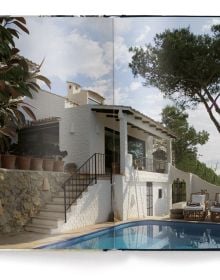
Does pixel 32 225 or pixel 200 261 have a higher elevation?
pixel 32 225

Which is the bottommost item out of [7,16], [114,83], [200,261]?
[200,261]

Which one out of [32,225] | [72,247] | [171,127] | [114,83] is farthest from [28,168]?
[171,127]

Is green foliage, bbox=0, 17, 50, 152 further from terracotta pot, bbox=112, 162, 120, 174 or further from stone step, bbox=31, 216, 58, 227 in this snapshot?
terracotta pot, bbox=112, 162, 120, 174

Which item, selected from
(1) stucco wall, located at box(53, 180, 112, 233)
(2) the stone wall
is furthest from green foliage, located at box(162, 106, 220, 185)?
(2) the stone wall

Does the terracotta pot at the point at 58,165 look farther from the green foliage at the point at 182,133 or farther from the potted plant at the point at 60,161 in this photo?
the green foliage at the point at 182,133

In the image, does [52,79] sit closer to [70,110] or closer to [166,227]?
[70,110]

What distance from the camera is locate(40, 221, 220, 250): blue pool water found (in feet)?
22.4

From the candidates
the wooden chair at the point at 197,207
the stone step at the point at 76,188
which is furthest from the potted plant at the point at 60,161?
the wooden chair at the point at 197,207

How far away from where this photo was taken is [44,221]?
6.95 meters

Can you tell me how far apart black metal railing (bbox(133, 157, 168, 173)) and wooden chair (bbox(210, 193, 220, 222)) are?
2.90 ft

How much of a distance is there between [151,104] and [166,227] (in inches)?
76.0

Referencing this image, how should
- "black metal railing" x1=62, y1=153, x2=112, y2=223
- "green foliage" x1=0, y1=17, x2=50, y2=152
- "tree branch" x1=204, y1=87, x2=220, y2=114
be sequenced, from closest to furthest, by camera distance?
"green foliage" x1=0, y1=17, x2=50, y2=152
"tree branch" x1=204, y1=87, x2=220, y2=114
"black metal railing" x1=62, y1=153, x2=112, y2=223

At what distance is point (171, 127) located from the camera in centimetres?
700

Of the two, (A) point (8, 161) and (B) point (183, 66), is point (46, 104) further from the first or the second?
(B) point (183, 66)
